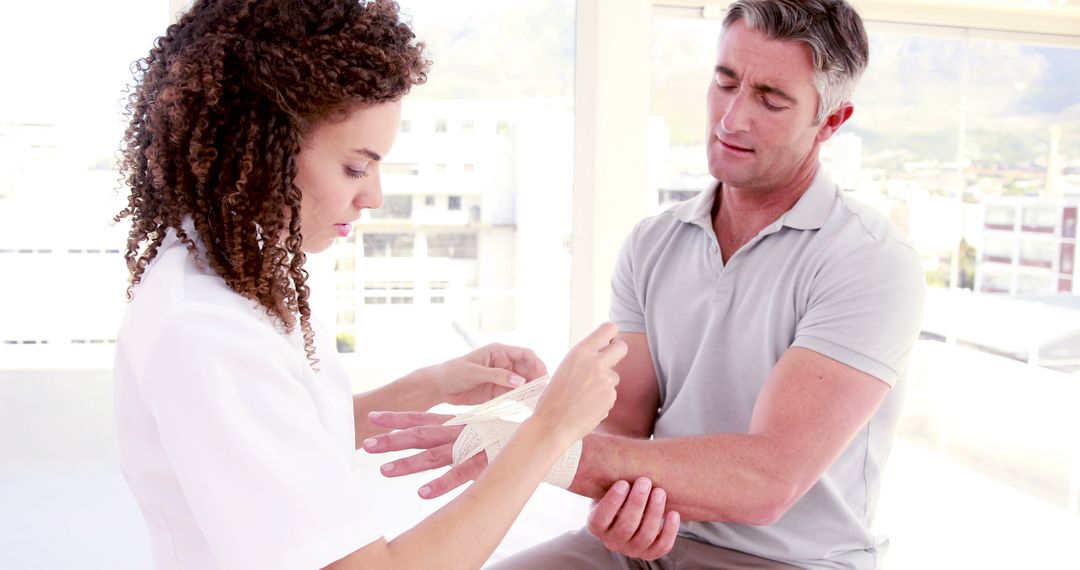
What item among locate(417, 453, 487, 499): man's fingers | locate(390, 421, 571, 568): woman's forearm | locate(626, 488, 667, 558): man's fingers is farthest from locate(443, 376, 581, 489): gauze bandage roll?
locate(390, 421, 571, 568): woman's forearm

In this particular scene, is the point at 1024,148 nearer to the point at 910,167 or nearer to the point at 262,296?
the point at 910,167

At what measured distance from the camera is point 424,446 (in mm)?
1438

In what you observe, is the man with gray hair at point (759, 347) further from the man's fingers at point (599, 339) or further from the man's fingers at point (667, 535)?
the man's fingers at point (599, 339)

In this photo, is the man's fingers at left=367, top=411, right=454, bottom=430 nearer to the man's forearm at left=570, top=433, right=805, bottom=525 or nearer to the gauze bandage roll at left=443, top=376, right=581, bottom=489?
the gauze bandage roll at left=443, top=376, right=581, bottom=489

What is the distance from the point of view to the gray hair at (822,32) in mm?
1662

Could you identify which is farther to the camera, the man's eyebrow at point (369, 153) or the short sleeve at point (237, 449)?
the man's eyebrow at point (369, 153)

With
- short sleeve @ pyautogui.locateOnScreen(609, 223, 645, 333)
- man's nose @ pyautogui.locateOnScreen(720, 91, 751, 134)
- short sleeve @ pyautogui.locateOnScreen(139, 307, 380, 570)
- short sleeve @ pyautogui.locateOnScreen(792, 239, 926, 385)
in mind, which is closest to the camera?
short sleeve @ pyautogui.locateOnScreen(139, 307, 380, 570)

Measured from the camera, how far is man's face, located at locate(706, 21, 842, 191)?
170 cm

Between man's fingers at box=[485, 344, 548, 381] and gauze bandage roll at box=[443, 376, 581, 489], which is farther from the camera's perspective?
man's fingers at box=[485, 344, 548, 381]

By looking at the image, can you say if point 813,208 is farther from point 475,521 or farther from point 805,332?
point 475,521

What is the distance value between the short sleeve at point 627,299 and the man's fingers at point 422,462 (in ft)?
1.92

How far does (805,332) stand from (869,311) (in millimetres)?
106

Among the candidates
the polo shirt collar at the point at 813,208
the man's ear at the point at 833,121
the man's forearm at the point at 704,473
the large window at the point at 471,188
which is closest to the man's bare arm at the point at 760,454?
the man's forearm at the point at 704,473

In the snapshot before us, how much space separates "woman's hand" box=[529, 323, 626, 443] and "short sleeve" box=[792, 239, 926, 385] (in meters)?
0.43
